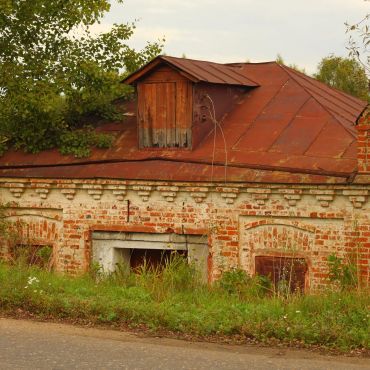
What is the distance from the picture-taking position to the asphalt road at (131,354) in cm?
691

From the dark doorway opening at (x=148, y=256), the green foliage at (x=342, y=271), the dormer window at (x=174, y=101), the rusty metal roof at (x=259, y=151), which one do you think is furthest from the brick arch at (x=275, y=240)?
the dormer window at (x=174, y=101)

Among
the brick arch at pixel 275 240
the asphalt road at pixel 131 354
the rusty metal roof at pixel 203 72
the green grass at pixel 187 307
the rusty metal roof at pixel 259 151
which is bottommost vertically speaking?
the asphalt road at pixel 131 354

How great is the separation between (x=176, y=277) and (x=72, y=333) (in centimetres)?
244

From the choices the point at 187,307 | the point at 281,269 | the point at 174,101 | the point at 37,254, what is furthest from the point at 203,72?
the point at 187,307

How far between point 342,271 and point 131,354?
6179 millimetres

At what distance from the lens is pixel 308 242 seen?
1323cm

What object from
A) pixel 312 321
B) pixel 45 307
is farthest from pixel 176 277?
pixel 312 321

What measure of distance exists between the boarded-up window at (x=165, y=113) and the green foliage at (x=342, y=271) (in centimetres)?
382

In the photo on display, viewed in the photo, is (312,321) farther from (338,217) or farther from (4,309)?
(338,217)

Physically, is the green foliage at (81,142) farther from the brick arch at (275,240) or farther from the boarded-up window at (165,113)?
the brick arch at (275,240)

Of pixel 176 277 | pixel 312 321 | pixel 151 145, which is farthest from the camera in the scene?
pixel 151 145

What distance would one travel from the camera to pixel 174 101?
1520 centimetres

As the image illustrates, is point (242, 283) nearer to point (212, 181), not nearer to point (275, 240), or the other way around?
point (275, 240)

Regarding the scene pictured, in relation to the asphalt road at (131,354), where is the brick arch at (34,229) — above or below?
above
